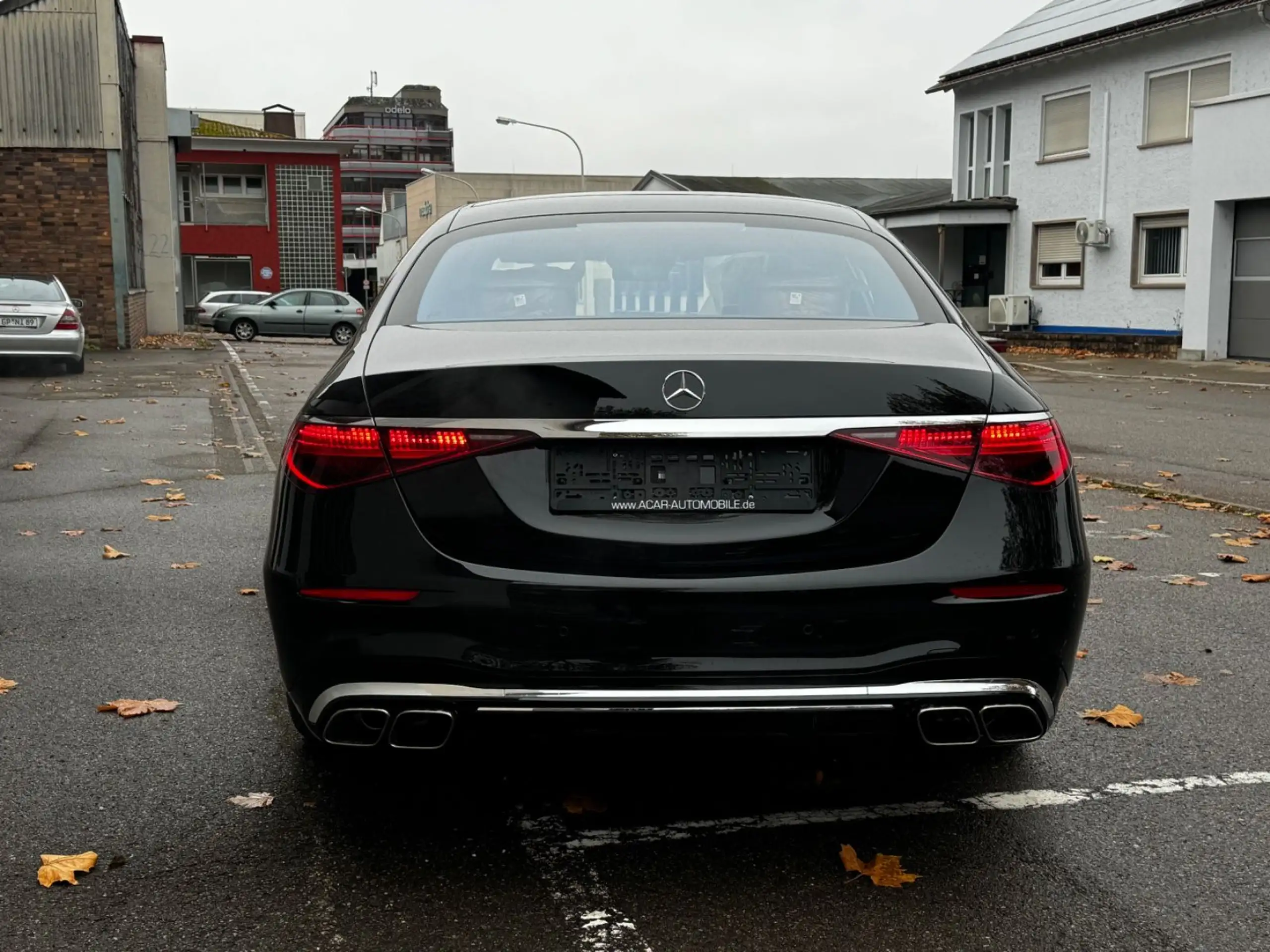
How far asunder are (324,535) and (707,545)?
82cm

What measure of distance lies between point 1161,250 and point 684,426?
28714 millimetres

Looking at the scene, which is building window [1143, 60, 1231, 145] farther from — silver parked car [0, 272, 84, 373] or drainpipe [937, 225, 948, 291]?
silver parked car [0, 272, 84, 373]

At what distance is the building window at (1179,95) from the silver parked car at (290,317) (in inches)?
814

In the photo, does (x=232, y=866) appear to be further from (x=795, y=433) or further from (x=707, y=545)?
(x=795, y=433)

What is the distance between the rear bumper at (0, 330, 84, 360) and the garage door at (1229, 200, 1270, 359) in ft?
62.2

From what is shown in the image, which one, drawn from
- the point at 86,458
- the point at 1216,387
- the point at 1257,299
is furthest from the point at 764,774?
the point at 1257,299

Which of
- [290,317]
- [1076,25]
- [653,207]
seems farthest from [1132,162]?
[653,207]

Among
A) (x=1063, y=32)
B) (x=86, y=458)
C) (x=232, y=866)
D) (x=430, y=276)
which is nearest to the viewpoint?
(x=232, y=866)

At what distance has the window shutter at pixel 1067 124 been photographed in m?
31.5

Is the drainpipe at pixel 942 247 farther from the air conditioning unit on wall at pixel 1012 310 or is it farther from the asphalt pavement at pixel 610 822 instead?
the asphalt pavement at pixel 610 822

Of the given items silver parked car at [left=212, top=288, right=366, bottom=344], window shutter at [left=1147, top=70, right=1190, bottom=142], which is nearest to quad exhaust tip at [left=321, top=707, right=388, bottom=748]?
window shutter at [left=1147, top=70, right=1190, bottom=142]

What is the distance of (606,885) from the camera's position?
3209 mm

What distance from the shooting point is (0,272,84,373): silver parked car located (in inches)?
798

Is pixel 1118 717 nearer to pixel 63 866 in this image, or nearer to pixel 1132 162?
pixel 63 866
